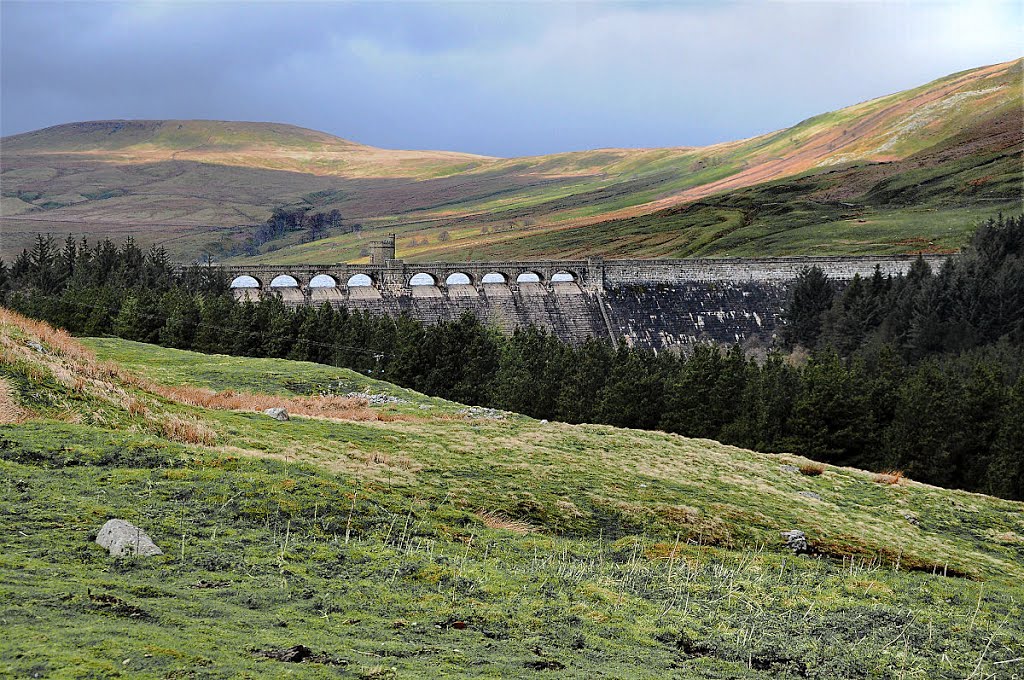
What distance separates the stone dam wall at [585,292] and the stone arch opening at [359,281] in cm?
14

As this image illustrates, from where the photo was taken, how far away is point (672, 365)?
8675 centimetres

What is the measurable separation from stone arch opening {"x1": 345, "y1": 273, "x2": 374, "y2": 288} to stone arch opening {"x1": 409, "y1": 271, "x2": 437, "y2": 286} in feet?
19.6

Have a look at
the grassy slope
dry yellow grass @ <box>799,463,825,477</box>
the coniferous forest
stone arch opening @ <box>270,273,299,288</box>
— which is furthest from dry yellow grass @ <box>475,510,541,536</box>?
stone arch opening @ <box>270,273,299,288</box>

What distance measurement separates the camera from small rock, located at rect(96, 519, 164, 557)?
15094mm

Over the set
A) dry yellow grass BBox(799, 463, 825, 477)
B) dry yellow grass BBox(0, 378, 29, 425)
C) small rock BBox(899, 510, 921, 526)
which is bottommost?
small rock BBox(899, 510, 921, 526)

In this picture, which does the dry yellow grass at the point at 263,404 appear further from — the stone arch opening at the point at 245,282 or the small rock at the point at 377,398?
the stone arch opening at the point at 245,282

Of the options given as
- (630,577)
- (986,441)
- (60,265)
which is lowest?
(986,441)

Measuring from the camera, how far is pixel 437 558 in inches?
711

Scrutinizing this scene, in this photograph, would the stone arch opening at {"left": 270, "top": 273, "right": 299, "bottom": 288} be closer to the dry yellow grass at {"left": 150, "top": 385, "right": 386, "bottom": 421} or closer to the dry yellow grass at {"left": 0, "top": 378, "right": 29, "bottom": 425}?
the dry yellow grass at {"left": 150, "top": 385, "right": 386, "bottom": 421}

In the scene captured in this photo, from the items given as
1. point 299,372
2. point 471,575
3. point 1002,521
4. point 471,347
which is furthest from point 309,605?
point 471,347

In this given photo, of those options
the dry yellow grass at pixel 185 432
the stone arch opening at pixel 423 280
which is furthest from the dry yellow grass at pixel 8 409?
the stone arch opening at pixel 423 280

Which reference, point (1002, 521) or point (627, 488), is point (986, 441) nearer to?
point (1002, 521)

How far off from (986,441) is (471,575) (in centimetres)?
5343

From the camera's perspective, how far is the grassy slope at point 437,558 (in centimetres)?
1273
